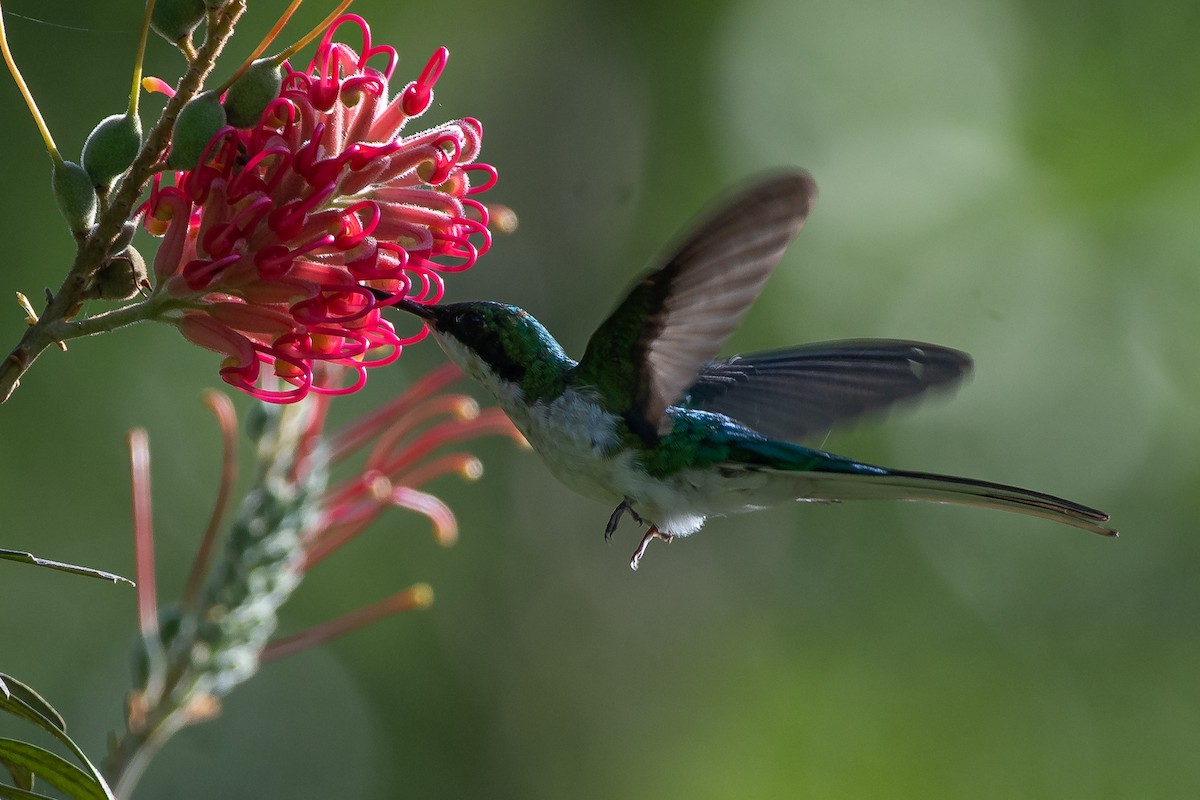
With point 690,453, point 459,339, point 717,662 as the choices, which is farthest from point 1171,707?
point 459,339

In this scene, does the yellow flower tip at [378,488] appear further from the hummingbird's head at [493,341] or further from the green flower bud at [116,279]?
the green flower bud at [116,279]

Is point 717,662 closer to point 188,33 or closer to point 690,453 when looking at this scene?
point 690,453

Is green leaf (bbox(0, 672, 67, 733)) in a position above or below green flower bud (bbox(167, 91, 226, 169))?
below

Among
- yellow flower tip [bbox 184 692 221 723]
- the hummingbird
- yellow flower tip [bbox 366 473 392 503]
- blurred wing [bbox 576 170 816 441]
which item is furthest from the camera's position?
yellow flower tip [bbox 366 473 392 503]

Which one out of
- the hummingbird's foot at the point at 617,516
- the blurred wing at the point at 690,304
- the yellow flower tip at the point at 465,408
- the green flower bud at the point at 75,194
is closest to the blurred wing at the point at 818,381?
the blurred wing at the point at 690,304

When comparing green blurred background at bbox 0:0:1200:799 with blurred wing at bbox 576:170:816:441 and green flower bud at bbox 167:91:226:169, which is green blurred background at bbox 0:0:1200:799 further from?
green flower bud at bbox 167:91:226:169

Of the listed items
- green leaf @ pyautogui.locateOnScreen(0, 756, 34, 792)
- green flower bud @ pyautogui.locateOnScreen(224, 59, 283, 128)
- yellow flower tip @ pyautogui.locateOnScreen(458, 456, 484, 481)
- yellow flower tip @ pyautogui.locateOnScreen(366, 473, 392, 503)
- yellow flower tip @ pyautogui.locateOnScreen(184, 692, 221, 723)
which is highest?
green flower bud @ pyautogui.locateOnScreen(224, 59, 283, 128)

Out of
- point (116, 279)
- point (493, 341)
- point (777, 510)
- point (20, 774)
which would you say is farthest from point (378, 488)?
point (777, 510)

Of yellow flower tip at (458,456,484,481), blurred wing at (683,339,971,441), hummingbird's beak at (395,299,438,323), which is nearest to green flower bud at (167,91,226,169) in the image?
hummingbird's beak at (395,299,438,323)
